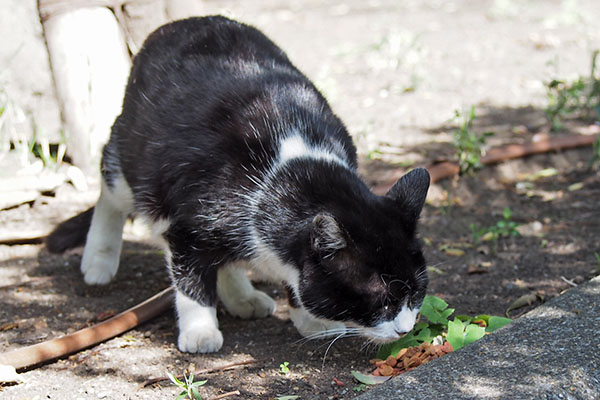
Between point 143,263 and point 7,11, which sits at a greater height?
point 7,11

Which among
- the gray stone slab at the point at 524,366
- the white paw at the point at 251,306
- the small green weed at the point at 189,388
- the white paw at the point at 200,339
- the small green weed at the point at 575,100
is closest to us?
the gray stone slab at the point at 524,366

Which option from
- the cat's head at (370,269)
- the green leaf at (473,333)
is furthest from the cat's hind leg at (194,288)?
the green leaf at (473,333)

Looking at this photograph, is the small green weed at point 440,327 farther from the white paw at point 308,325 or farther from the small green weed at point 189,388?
the small green weed at point 189,388

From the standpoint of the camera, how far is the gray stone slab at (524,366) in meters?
2.33

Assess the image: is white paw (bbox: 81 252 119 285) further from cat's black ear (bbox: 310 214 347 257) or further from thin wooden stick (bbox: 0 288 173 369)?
cat's black ear (bbox: 310 214 347 257)

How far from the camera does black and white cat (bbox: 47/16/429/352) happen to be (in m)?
2.74

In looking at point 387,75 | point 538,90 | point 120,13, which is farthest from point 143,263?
point 538,90

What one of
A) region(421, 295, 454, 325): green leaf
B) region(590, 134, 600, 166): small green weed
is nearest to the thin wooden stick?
region(421, 295, 454, 325): green leaf

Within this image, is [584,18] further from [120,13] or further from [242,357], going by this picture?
[242,357]

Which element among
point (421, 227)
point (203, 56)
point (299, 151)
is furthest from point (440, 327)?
point (203, 56)


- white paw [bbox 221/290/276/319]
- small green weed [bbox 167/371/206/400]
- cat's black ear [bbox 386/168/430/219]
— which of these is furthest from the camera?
white paw [bbox 221/290/276/319]

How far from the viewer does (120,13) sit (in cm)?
476

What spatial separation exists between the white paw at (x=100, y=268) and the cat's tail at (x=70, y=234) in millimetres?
173

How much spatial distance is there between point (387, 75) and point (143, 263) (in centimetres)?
364
